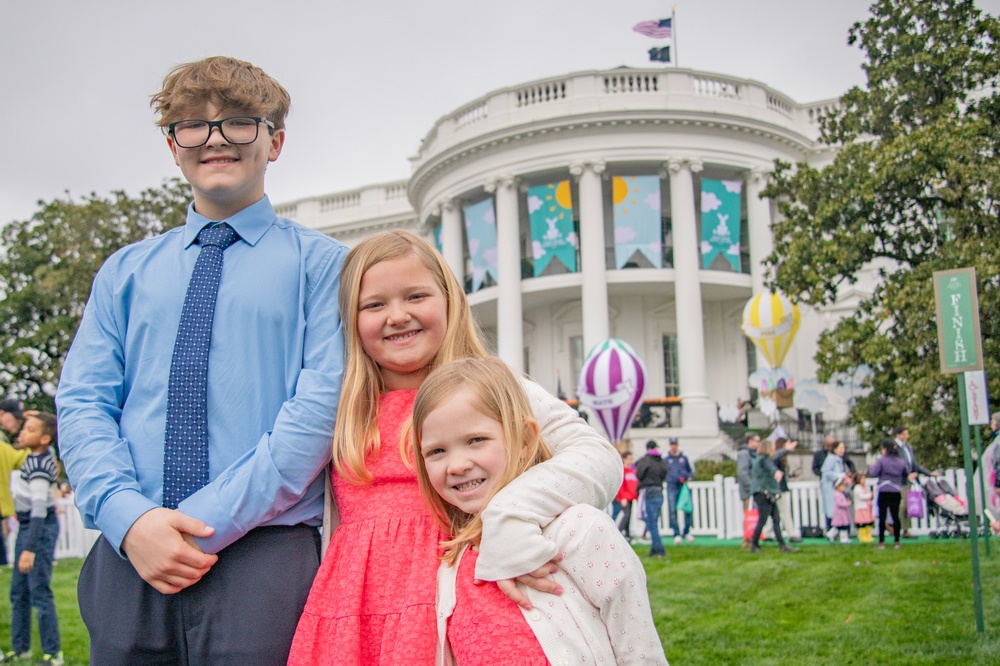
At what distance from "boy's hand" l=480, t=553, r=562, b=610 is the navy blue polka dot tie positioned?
2.79 ft

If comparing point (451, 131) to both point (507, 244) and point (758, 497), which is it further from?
point (758, 497)

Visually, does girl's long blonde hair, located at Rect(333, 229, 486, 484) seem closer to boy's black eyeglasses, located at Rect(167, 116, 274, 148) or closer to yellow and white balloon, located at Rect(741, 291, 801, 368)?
boy's black eyeglasses, located at Rect(167, 116, 274, 148)

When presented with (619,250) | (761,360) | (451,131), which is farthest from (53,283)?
(761,360)

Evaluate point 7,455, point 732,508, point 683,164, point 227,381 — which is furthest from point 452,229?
point 227,381

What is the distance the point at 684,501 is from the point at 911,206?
24.9 ft

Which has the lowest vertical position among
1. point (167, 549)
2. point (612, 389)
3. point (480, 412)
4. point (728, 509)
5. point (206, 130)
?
point (728, 509)

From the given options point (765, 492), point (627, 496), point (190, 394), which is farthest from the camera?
point (627, 496)

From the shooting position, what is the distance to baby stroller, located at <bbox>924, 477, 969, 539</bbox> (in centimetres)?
1220

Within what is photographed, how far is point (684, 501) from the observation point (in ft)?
52.1

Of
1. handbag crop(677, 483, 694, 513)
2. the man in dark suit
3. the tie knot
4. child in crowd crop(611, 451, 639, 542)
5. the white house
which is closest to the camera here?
the tie knot

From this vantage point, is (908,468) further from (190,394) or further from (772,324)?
(190,394)

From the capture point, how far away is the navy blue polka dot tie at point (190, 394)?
7.73 ft

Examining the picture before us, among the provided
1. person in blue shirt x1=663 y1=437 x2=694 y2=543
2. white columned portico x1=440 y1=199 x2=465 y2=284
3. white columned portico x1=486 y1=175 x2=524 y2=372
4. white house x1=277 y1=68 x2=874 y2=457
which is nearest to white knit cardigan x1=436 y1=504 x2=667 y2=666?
person in blue shirt x1=663 y1=437 x2=694 y2=543

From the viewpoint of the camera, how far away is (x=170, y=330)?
2516mm
